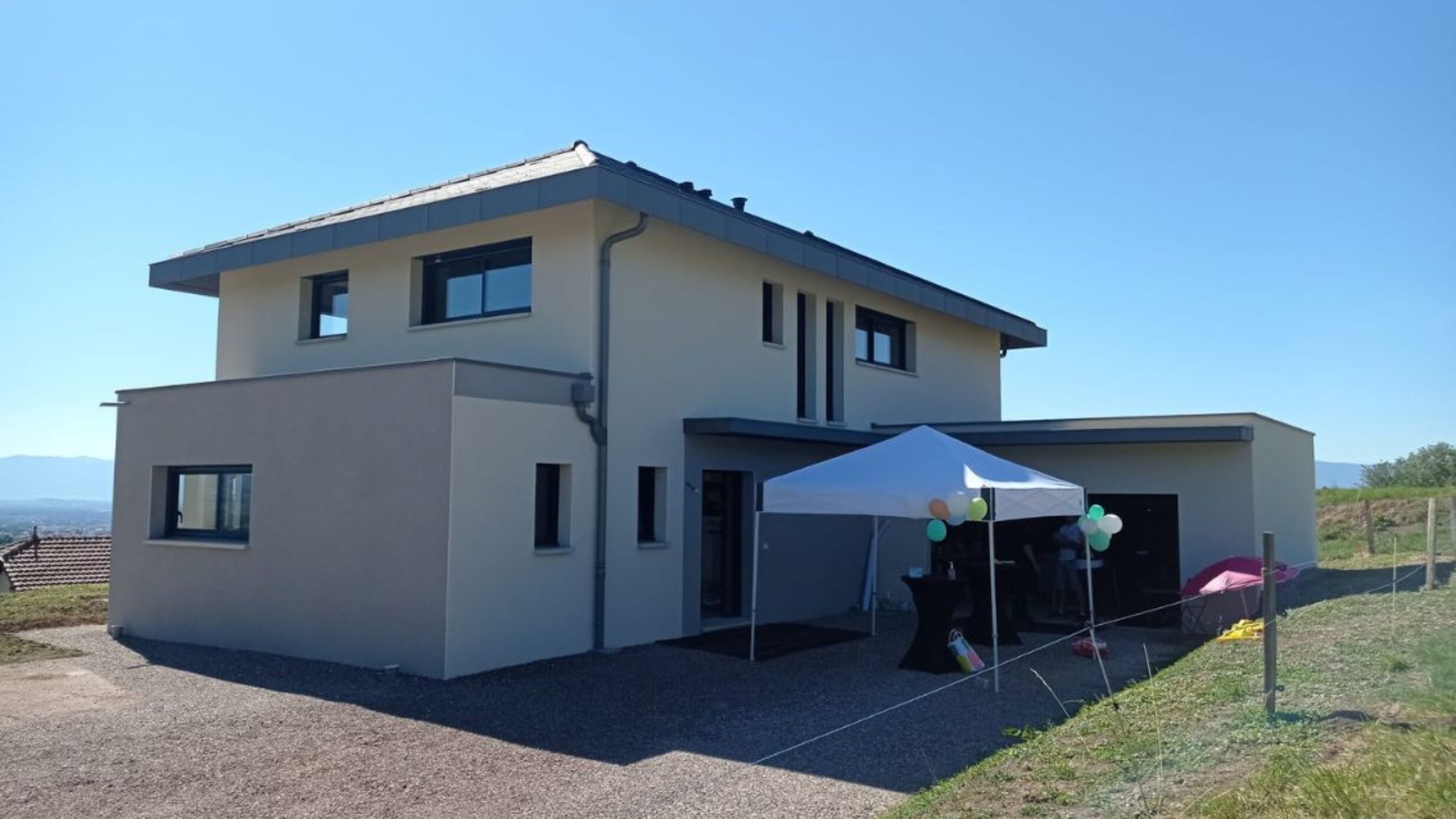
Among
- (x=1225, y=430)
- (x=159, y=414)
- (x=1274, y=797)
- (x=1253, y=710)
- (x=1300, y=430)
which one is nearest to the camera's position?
(x=1274, y=797)

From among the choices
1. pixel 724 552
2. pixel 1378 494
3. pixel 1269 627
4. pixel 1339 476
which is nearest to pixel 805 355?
pixel 724 552

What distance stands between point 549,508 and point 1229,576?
807 centimetres

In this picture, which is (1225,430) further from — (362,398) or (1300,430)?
(362,398)

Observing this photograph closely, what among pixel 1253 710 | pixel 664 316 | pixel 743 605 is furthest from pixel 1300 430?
pixel 1253 710

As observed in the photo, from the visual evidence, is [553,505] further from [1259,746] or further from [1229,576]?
[1229,576]

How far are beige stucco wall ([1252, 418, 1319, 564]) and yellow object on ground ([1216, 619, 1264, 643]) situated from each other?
2.31m

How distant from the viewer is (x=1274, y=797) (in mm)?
4715

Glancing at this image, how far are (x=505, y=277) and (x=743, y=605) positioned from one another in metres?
5.22

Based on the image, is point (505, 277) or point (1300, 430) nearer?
point (505, 277)

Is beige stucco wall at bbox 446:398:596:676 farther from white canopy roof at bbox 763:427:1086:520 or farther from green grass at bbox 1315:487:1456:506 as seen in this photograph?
green grass at bbox 1315:487:1456:506

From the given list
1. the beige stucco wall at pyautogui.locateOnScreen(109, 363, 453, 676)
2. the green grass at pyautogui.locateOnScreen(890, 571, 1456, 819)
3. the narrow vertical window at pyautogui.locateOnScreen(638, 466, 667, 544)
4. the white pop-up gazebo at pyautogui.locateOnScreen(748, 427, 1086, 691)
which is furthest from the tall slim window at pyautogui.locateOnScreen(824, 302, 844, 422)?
the green grass at pyautogui.locateOnScreen(890, 571, 1456, 819)

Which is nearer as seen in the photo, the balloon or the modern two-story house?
the balloon

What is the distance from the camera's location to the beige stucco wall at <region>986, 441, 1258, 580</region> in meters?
14.1

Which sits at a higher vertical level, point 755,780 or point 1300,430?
point 1300,430
